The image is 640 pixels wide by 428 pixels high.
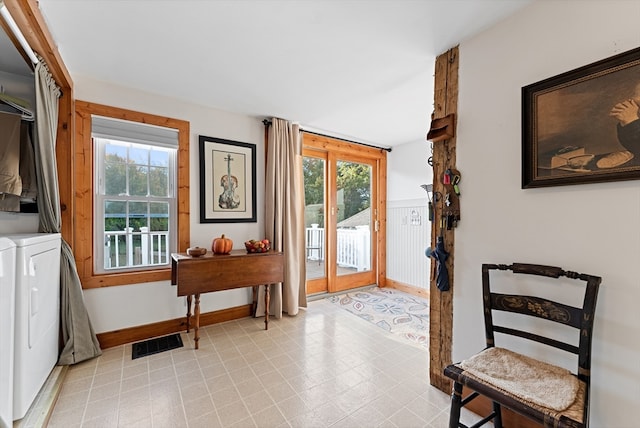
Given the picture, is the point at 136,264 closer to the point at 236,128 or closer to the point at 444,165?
the point at 236,128

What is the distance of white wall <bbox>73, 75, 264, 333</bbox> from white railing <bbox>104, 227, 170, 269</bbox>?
9.2 inches

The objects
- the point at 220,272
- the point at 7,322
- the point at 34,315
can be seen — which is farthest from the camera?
the point at 220,272

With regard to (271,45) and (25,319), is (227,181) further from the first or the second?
(25,319)

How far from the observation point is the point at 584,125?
125 cm

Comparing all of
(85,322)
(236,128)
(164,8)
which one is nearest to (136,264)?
(85,322)

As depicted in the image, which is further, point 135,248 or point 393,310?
point 393,310

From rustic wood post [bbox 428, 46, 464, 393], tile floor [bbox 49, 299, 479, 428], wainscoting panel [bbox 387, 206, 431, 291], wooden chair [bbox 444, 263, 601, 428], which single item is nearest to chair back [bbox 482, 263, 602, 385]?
wooden chair [bbox 444, 263, 601, 428]

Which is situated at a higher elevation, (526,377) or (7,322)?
(7,322)

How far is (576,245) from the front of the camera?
129 centimetres

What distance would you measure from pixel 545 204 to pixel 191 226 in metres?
2.86

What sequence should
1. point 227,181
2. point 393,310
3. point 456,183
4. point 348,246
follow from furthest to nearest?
point 348,246 → point 393,310 → point 227,181 → point 456,183

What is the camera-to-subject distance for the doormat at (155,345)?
7.50 feet

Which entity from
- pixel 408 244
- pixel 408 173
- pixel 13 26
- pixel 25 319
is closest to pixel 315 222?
pixel 408 244

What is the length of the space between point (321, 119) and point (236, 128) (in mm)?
990
